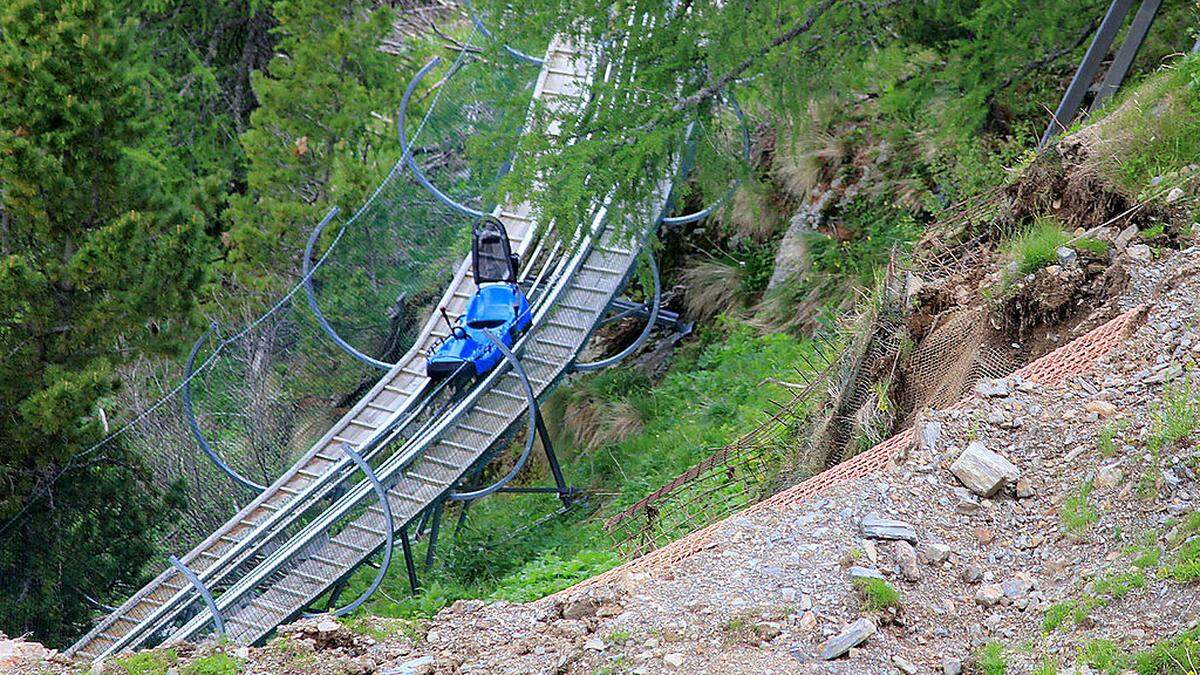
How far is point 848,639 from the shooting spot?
4.89m

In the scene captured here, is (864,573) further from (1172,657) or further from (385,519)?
(385,519)

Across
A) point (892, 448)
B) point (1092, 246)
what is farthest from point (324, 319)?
point (1092, 246)

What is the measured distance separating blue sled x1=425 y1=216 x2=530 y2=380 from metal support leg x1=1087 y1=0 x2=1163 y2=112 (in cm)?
578

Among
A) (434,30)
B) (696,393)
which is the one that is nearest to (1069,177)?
(696,393)

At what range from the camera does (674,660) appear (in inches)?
197

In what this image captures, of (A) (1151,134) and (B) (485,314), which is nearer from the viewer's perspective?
(A) (1151,134)

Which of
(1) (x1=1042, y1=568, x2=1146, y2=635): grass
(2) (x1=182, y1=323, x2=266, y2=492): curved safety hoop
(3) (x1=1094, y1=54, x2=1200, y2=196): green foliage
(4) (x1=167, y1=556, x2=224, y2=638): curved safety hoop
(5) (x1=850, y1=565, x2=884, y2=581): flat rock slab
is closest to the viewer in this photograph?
(1) (x1=1042, y1=568, x2=1146, y2=635): grass

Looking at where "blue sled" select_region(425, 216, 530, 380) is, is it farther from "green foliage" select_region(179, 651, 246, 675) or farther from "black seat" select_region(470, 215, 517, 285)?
"green foliage" select_region(179, 651, 246, 675)

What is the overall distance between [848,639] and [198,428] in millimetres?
9022

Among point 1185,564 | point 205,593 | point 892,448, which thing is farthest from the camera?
point 205,593

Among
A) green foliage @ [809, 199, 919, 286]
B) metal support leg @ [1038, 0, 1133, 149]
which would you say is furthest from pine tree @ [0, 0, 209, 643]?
metal support leg @ [1038, 0, 1133, 149]

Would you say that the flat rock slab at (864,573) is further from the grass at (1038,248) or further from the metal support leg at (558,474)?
the metal support leg at (558,474)

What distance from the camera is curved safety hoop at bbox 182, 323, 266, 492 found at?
40.4 feet

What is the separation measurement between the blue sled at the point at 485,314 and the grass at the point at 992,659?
837 centimetres
